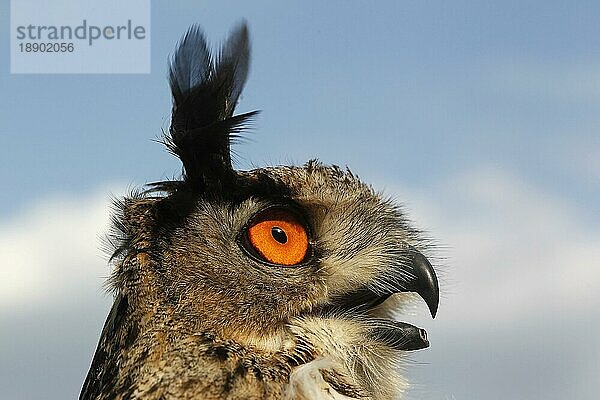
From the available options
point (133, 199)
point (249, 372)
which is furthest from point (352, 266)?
point (133, 199)

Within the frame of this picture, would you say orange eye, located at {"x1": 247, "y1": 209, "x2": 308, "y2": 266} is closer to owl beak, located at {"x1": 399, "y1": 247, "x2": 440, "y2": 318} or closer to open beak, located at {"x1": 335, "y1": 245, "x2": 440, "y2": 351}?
open beak, located at {"x1": 335, "y1": 245, "x2": 440, "y2": 351}

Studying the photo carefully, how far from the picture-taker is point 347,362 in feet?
11.9

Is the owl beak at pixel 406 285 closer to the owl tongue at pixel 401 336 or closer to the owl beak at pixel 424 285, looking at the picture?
the owl beak at pixel 424 285

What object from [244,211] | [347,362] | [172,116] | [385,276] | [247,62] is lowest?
[347,362]

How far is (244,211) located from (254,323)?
44 centimetres

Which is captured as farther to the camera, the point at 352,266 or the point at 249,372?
the point at 352,266

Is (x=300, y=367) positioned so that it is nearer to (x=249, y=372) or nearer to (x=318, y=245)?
(x=249, y=372)

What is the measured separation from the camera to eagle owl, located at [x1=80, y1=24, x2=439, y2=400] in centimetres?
340

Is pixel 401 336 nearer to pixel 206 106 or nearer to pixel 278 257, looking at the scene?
pixel 278 257

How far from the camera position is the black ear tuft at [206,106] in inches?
148

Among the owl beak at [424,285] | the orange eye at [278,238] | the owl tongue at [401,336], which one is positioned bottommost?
the owl tongue at [401,336]

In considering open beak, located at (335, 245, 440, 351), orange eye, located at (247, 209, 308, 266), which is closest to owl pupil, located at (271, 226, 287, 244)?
orange eye, located at (247, 209, 308, 266)

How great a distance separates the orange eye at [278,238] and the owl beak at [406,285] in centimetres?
30

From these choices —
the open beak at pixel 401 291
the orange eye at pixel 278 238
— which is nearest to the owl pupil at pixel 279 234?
the orange eye at pixel 278 238
